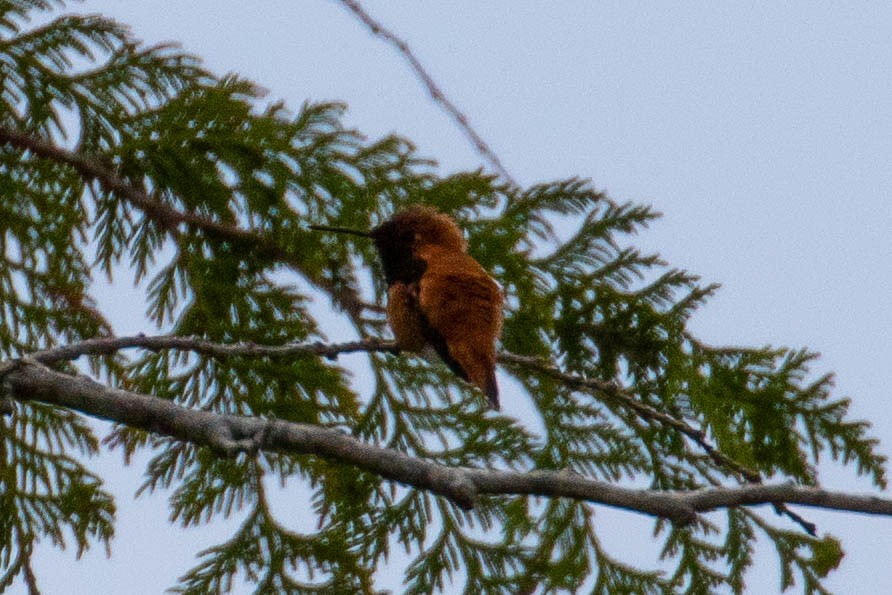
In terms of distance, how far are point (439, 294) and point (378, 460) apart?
188 centimetres

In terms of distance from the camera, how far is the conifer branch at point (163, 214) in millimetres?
5609

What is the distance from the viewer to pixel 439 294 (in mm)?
5102

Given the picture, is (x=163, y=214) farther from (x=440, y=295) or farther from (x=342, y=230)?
(x=440, y=295)

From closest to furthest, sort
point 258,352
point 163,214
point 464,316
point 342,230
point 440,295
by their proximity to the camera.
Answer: point 258,352
point 464,316
point 440,295
point 342,230
point 163,214

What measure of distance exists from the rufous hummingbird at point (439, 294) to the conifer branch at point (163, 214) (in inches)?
9.5

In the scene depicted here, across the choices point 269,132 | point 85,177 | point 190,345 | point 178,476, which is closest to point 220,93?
point 269,132

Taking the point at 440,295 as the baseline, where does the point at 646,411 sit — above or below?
below

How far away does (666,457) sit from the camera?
17.7 ft

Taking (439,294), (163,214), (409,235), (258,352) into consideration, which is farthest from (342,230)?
(258,352)

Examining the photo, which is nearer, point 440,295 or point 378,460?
point 378,460

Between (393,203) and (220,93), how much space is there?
2.73ft

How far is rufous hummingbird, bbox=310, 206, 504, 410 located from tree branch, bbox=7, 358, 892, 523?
1.43 metres

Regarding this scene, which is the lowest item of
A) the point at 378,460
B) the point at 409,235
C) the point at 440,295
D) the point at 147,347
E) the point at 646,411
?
the point at 378,460

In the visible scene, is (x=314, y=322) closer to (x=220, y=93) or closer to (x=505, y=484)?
(x=220, y=93)
